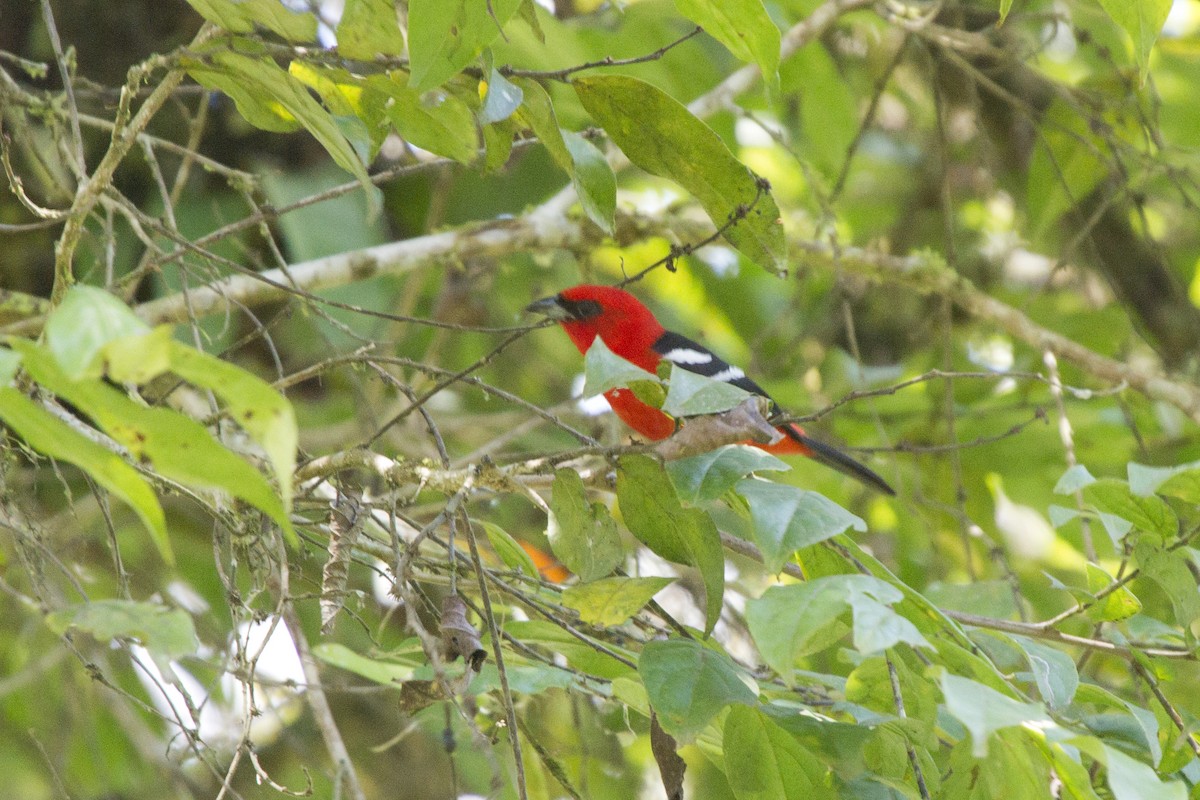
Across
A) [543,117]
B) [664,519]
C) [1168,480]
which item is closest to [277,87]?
[543,117]

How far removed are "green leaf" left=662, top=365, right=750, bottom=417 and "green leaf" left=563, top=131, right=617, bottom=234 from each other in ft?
1.79

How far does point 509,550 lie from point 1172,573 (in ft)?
3.97

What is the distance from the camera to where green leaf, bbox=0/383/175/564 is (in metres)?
1.28

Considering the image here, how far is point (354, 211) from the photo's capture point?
169 inches

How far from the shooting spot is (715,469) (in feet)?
6.05

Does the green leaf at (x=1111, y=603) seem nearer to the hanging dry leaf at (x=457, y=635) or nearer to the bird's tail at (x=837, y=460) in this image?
the hanging dry leaf at (x=457, y=635)

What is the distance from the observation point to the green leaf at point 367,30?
2.06 m

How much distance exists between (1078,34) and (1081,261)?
210cm

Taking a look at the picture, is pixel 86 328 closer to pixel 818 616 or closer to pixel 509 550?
pixel 818 616

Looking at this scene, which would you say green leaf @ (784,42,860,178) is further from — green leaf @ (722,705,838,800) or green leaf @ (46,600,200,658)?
green leaf @ (46,600,200,658)

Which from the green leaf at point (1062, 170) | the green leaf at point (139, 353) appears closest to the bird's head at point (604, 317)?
the green leaf at point (1062, 170)

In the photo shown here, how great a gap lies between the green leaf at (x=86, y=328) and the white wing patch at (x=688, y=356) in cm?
351

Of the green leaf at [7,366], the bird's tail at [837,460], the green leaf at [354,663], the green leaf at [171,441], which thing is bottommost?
the bird's tail at [837,460]

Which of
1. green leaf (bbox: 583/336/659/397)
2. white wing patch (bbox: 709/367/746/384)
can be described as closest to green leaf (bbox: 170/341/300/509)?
green leaf (bbox: 583/336/659/397)
